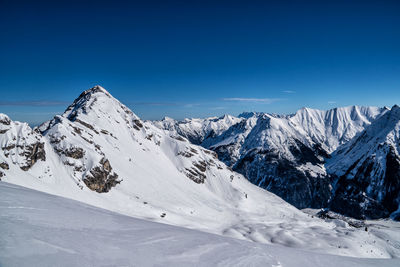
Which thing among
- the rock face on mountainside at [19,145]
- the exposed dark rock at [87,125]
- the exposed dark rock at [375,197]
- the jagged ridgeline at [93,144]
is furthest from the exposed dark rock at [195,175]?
the exposed dark rock at [375,197]

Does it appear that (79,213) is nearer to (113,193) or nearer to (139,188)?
(113,193)

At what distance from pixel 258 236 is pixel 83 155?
61529 millimetres

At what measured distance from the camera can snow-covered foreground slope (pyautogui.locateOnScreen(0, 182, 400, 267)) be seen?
17.9 feet

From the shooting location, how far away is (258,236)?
48.6m

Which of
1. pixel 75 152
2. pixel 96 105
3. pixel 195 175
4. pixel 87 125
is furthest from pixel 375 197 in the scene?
pixel 96 105

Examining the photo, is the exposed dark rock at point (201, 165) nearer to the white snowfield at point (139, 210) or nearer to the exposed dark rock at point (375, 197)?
the white snowfield at point (139, 210)

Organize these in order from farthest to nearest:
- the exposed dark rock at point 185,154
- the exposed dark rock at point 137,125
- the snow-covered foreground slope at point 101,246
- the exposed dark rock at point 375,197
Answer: the exposed dark rock at point 375,197 < the exposed dark rock at point 137,125 < the exposed dark rock at point 185,154 < the snow-covered foreground slope at point 101,246

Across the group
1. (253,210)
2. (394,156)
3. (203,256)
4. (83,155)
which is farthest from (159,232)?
(394,156)

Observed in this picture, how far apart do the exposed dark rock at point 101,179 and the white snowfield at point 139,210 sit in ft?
5.22

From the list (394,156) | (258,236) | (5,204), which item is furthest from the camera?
(394,156)

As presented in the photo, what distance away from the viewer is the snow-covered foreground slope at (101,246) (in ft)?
17.9

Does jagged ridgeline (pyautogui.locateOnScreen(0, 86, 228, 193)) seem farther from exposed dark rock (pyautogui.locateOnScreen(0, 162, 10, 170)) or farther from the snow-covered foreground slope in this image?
the snow-covered foreground slope

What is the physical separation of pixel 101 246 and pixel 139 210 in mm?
59173

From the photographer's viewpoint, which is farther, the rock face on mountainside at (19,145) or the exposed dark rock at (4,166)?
the rock face on mountainside at (19,145)
